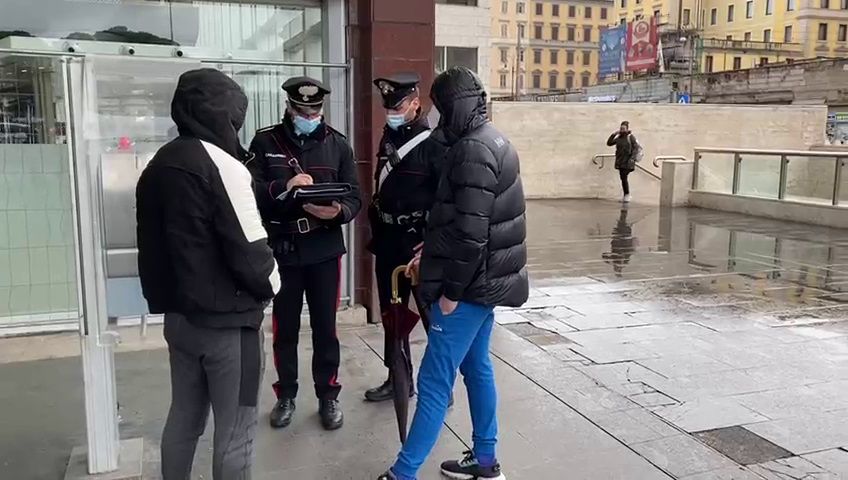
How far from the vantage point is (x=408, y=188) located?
3.63 m

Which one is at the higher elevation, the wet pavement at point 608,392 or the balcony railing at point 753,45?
the balcony railing at point 753,45

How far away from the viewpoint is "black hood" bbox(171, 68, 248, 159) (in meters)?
2.41

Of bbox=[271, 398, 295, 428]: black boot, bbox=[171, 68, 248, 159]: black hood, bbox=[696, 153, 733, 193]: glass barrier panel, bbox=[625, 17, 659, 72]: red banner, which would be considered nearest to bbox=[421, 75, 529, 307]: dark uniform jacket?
bbox=[171, 68, 248, 159]: black hood

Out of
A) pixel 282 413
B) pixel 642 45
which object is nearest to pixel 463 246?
pixel 282 413

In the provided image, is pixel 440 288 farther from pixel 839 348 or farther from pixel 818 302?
pixel 818 302

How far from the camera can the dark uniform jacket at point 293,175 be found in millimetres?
3582

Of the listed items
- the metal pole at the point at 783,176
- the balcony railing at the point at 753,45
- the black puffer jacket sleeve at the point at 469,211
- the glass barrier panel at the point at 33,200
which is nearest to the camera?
Result: the black puffer jacket sleeve at the point at 469,211

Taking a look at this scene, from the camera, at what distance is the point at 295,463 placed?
3.41m

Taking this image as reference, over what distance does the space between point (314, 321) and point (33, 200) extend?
9.17 ft

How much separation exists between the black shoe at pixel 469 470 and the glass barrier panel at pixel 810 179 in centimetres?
1065

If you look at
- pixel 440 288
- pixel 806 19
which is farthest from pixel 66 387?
pixel 806 19

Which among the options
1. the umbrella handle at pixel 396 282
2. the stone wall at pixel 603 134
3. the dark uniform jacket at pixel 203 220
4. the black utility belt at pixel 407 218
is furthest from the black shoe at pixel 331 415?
the stone wall at pixel 603 134

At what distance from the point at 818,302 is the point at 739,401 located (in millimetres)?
3208

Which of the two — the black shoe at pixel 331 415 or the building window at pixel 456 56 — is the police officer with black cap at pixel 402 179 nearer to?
the black shoe at pixel 331 415
